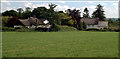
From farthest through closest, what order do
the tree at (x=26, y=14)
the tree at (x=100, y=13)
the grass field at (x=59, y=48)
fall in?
1. the tree at (x=100, y=13)
2. the tree at (x=26, y=14)
3. the grass field at (x=59, y=48)


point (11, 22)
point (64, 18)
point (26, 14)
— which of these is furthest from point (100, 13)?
point (11, 22)

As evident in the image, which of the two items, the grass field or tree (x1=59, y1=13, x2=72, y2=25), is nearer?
the grass field

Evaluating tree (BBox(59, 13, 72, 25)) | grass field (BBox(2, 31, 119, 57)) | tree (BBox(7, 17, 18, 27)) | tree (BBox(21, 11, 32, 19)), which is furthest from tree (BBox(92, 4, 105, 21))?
grass field (BBox(2, 31, 119, 57))

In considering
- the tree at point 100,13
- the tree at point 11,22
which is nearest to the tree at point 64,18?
the tree at point 11,22

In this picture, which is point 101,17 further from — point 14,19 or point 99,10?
point 14,19

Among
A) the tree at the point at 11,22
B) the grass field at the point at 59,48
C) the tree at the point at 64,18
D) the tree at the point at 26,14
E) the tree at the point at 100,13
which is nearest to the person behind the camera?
the grass field at the point at 59,48

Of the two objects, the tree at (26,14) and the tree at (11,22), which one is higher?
the tree at (26,14)

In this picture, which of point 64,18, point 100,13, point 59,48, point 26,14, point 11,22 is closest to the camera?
point 59,48

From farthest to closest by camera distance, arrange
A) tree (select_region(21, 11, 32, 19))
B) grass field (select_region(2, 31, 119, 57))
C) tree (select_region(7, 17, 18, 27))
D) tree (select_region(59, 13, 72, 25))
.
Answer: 1. tree (select_region(21, 11, 32, 19))
2. tree (select_region(59, 13, 72, 25))
3. tree (select_region(7, 17, 18, 27))
4. grass field (select_region(2, 31, 119, 57))

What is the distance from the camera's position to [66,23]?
2068 inches

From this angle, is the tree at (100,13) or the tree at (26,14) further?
the tree at (100,13)

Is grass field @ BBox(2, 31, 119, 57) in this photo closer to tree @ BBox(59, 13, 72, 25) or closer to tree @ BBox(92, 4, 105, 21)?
tree @ BBox(59, 13, 72, 25)

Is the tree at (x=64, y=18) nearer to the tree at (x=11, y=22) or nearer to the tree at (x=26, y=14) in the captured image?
the tree at (x=11, y=22)

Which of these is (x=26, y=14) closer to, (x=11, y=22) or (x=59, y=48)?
(x=11, y=22)
